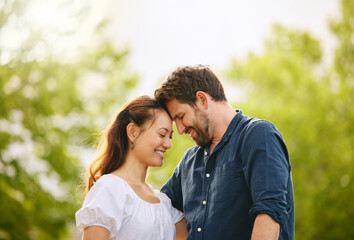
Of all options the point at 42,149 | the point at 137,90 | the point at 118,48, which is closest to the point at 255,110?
the point at 137,90

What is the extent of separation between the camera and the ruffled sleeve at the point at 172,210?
321cm

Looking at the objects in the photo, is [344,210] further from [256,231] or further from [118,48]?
[256,231]

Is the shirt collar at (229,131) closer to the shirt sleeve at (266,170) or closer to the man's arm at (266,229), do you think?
the shirt sleeve at (266,170)

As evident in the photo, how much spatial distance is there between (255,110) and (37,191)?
8.27 m

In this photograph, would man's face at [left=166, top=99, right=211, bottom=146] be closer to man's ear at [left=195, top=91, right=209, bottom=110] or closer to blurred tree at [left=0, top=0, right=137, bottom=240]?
man's ear at [left=195, top=91, right=209, bottom=110]

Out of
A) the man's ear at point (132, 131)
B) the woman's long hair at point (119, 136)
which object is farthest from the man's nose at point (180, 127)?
A: the man's ear at point (132, 131)

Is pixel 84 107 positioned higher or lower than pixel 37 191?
higher

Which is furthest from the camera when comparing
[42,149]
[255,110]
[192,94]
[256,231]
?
[255,110]

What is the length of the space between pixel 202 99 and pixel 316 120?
13.3m

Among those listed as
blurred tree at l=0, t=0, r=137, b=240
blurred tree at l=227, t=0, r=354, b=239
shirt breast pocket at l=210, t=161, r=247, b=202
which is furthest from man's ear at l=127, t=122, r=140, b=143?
blurred tree at l=227, t=0, r=354, b=239

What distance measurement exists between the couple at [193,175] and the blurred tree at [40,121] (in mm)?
5433

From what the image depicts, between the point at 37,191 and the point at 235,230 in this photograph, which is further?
the point at 37,191

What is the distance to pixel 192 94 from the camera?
3.03 m

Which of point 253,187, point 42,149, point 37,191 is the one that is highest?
point 42,149
